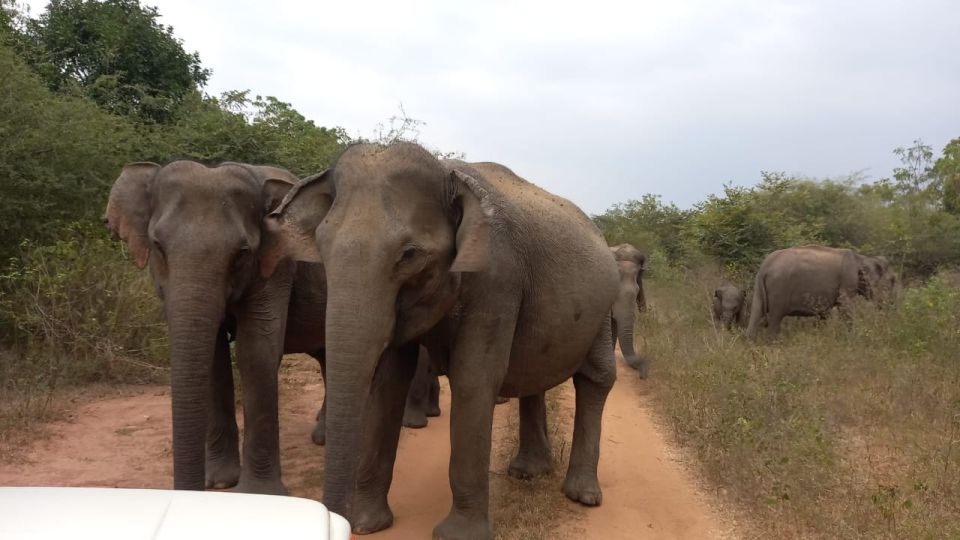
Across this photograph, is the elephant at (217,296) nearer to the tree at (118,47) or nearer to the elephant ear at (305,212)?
the elephant ear at (305,212)

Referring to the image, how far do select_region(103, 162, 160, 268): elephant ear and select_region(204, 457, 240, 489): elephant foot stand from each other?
1620 millimetres

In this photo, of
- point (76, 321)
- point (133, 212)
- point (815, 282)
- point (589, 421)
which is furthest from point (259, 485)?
point (815, 282)

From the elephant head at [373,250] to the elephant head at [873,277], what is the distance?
11605mm

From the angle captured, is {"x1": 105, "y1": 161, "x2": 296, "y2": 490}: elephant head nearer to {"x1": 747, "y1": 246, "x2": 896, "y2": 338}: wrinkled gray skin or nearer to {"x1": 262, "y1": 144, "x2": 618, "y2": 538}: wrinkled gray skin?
{"x1": 262, "y1": 144, "x2": 618, "y2": 538}: wrinkled gray skin

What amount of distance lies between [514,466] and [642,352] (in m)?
5.70

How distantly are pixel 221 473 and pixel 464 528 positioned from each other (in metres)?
2.13

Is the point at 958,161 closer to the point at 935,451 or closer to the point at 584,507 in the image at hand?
the point at 935,451

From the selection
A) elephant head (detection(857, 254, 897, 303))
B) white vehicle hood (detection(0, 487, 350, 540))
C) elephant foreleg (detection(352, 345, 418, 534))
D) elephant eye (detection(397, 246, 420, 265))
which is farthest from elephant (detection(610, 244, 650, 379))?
white vehicle hood (detection(0, 487, 350, 540))

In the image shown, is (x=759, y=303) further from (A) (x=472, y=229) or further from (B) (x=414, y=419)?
(A) (x=472, y=229)

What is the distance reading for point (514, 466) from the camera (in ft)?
17.7

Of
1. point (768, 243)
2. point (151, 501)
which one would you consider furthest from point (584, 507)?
point (768, 243)

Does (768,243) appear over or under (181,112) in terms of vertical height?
under

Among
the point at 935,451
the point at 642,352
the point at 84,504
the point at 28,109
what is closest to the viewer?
the point at 84,504

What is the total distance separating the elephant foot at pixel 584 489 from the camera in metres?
4.88
